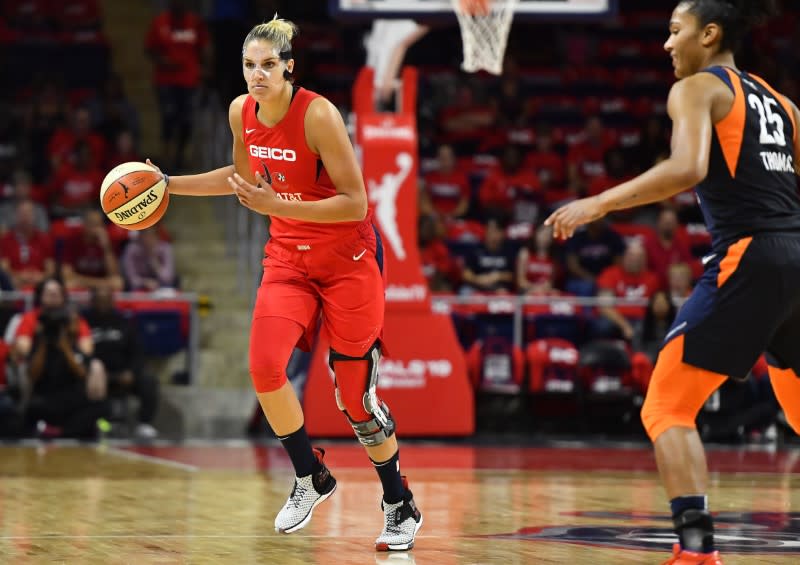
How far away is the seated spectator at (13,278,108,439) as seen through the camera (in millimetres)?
11844

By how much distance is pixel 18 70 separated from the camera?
1773 cm

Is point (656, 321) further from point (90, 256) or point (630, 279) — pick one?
point (90, 256)

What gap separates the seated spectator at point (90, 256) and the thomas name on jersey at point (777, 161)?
9509mm

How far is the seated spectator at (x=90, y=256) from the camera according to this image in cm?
1344

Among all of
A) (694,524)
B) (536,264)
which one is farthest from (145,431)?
(694,524)

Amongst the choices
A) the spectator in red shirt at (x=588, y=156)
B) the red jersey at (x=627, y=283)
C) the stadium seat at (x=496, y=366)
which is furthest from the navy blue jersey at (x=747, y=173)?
the spectator in red shirt at (x=588, y=156)

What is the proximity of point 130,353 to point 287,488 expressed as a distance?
187 inches

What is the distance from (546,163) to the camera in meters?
16.0

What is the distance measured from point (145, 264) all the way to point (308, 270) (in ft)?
26.7

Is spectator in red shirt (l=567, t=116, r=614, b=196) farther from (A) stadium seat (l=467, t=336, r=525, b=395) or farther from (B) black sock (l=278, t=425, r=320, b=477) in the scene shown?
(B) black sock (l=278, t=425, r=320, b=477)

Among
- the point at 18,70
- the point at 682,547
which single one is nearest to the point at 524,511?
the point at 682,547

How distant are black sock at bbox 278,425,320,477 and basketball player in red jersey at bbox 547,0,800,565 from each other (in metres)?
1.75

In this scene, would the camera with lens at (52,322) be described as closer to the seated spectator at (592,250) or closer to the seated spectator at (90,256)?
the seated spectator at (90,256)

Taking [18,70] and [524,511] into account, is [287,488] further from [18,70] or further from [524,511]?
[18,70]
